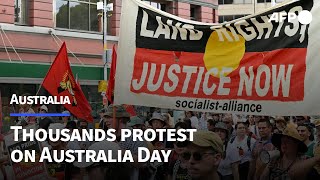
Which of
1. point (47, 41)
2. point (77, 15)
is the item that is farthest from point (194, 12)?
point (47, 41)

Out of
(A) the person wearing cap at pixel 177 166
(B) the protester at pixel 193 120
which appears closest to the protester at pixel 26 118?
(B) the protester at pixel 193 120

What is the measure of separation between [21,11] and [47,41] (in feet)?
4.94

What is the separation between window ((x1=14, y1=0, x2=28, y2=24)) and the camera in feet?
69.6

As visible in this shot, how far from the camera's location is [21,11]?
21406mm

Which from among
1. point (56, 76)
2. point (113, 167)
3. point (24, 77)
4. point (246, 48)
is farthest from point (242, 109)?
point (24, 77)

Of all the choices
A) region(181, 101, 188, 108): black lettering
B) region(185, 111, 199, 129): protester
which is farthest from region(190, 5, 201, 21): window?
region(181, 101, 188, 108): black lettering

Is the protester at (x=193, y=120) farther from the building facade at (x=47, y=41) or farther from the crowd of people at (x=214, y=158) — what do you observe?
the building facade at (x=47, y=41)

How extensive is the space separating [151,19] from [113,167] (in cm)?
189

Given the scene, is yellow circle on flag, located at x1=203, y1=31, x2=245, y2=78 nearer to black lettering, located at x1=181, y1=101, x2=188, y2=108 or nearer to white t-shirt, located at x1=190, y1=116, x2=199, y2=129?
black lettering, located at x1=181, y1=101, x2=188, y2=108

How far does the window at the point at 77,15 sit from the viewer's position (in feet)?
74.2

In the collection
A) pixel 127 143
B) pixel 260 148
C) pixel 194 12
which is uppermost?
pixel 194 12

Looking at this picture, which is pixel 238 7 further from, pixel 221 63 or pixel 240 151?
pixel 221 63

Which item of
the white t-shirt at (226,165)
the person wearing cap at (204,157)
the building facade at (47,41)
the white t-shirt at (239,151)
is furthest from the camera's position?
the building facade at (47,41)

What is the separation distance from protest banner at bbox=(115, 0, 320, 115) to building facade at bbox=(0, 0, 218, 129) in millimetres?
11769
